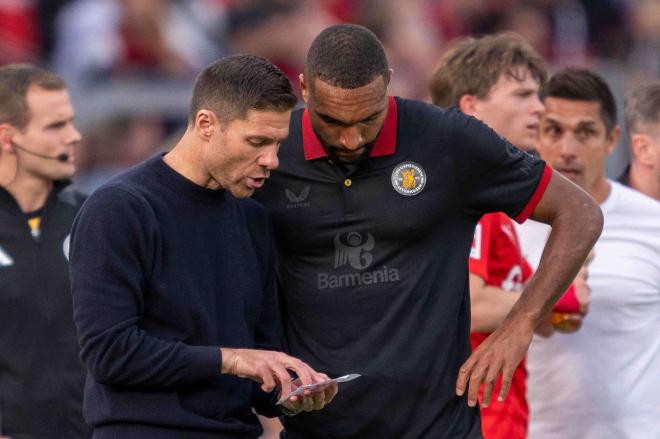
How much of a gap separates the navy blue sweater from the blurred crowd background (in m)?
4.56

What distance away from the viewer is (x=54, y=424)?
19.2ft

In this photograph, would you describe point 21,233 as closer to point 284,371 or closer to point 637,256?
point 284,371

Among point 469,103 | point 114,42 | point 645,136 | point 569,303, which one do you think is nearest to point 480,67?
point 469,103

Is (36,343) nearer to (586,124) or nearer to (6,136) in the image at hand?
(6,136)

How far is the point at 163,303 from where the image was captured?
422 centimetres

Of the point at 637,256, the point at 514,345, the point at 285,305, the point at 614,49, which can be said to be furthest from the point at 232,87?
the point at 614,49

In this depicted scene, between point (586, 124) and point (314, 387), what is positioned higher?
point (586, 124)

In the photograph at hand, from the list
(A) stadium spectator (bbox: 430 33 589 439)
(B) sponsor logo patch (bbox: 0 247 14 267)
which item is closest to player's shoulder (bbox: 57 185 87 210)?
(B) sponsor logo patch (bbox: 0 247 14 267)

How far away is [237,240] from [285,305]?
461 mm

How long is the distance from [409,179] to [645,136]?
2373mm

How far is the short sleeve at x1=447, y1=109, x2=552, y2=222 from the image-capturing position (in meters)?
4.68

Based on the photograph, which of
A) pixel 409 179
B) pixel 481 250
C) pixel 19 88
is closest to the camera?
pixel 409 179

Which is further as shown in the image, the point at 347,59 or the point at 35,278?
the point at 35,278

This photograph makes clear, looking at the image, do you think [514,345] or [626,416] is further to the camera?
[626,416]
